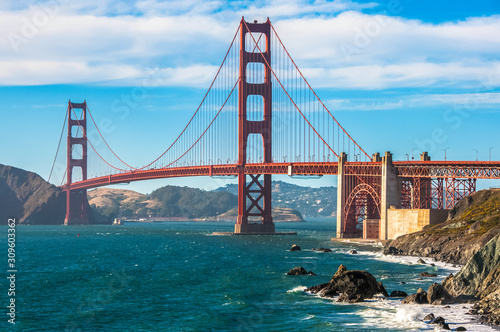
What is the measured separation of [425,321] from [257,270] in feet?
92.8

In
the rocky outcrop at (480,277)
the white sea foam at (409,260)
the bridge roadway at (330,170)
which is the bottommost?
the white sea foam at (409,260)

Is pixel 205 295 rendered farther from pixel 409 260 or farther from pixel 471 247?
pixel 409 260

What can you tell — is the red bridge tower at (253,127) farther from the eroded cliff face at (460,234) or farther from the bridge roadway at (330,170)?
the eroded cliff face at (460,234)

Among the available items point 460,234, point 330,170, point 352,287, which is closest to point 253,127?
point 330,170

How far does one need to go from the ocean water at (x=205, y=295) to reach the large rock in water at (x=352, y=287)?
107 cm

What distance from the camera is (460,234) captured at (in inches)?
2852

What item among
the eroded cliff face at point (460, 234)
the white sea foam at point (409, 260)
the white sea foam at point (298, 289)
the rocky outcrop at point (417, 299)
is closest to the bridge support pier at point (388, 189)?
the eroded cliff face at point (460, 234)

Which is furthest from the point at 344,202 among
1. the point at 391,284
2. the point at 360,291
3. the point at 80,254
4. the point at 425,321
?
the point at 425,321

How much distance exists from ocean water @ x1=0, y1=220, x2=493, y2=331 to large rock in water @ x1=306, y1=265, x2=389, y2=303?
3.52ft

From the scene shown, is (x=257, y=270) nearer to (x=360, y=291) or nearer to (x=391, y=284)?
(x=391, y=284)

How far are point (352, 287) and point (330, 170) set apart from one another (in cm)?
6970

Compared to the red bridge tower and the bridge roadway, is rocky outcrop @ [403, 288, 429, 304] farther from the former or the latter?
the red bridge tower

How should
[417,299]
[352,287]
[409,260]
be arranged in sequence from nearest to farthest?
1. [417,299]
2. [352,287]
3. [409,260]

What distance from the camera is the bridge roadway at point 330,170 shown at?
8988cm
